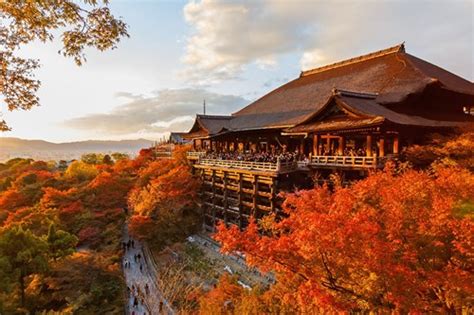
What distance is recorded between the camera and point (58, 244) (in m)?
20.9

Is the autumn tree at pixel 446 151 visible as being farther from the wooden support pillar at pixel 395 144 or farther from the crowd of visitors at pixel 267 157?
the crowd of visitors at pixel 267 157

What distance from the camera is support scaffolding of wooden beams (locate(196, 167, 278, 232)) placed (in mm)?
21766

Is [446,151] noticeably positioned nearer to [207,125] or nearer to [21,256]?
[207,125]

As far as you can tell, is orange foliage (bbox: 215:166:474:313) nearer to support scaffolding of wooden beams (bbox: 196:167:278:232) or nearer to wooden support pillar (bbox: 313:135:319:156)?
wooden support pillar (bbox: 313:135:319:156)

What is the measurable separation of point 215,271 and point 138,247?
435 inches

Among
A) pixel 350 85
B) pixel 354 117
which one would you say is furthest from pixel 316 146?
pixel 350 85

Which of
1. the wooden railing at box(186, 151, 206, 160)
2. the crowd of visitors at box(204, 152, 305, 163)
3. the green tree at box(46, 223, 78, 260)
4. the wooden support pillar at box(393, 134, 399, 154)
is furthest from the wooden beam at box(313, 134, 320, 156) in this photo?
the green tree at box(46, 223, 78, 260)

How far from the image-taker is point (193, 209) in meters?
29.7

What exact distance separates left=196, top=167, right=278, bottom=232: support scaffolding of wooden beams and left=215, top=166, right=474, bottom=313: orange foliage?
9.77 metres

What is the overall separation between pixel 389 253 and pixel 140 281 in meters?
18.6

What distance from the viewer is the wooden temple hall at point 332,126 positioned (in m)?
17.2

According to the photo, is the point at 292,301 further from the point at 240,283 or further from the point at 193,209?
the point at 193,209

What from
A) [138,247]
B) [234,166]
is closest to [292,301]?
[234,166]

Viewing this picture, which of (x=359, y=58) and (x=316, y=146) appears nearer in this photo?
(x=316, y=146)
